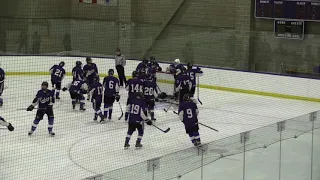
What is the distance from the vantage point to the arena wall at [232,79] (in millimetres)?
15570

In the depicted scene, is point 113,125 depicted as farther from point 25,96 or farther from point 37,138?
point 25,96

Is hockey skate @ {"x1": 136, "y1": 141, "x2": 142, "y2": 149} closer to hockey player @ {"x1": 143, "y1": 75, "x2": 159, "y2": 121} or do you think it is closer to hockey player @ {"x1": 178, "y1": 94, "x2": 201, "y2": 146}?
hockey player @ {"x1": 178, "y1": 94, "x2": 201, "y2": 146}

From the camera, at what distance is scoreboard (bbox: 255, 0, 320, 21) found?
53.0 feet

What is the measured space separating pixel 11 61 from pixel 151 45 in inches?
154

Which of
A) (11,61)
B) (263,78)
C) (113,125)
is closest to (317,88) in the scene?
(263,78)

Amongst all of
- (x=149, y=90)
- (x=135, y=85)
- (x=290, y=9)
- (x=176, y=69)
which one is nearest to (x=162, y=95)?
(x=176, y=69)

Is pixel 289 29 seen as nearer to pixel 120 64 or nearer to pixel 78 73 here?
pixel 120 64

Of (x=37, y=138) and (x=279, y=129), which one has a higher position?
(x=279, y=129)

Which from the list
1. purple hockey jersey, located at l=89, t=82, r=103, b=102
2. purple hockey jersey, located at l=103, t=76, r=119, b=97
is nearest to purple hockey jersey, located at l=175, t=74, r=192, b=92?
purple hockey jersey, located at l=103, t=76, r=119, b=97

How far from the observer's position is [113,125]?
12.7m

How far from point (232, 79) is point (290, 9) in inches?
85.4

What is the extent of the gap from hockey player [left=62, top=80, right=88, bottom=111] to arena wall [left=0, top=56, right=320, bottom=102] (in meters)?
4.10

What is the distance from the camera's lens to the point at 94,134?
11.9 m

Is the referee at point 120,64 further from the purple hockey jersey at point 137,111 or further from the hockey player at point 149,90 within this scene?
the purple hockey jersey at point 137,111
